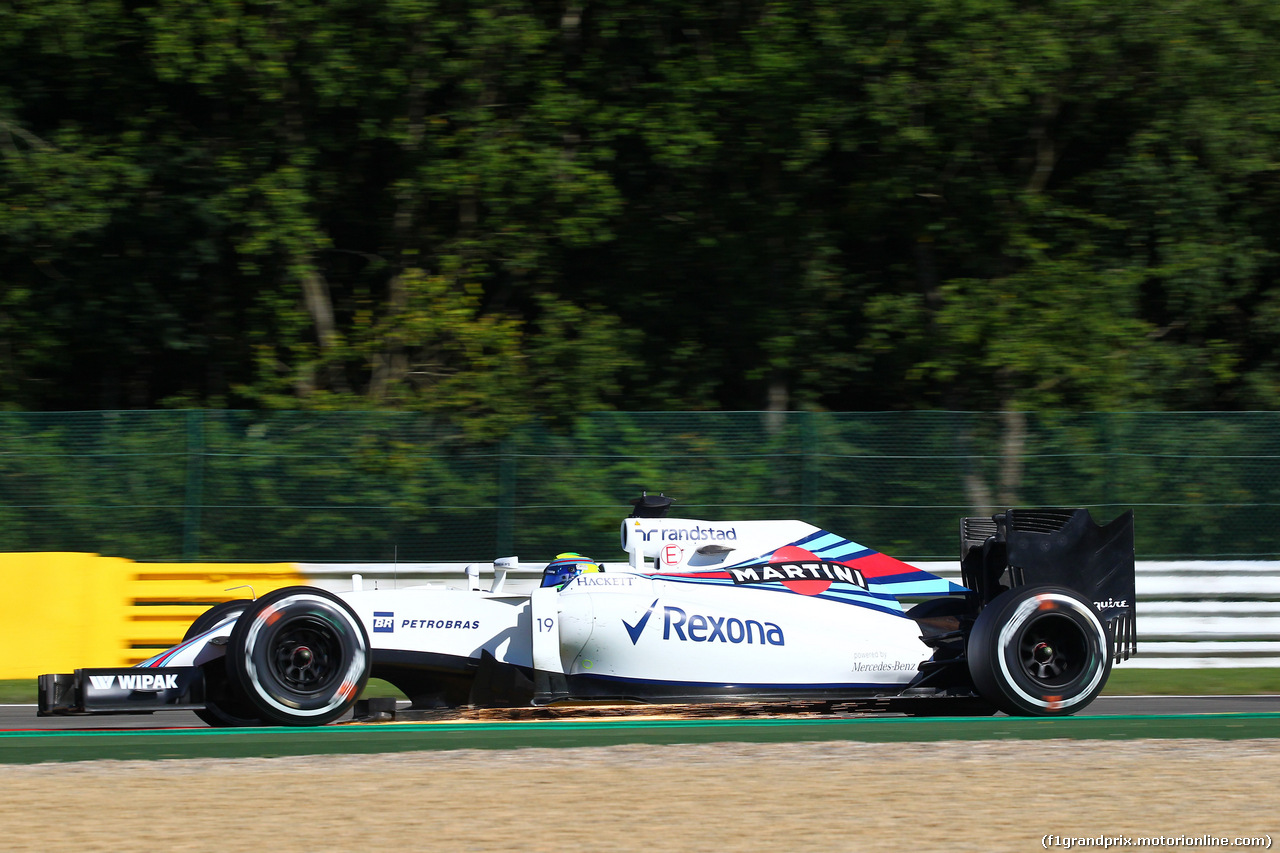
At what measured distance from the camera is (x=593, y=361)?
1346cm

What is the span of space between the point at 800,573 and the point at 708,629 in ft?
2.54

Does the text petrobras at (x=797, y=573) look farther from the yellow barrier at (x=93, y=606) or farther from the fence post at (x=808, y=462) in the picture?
the yellow barrier at (x=93, y=606)

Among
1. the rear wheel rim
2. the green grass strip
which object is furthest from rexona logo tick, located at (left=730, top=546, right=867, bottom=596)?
the rear wheel rim

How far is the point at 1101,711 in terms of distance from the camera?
845 centimetres

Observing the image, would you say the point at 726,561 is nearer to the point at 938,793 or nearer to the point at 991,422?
the point at 938,793

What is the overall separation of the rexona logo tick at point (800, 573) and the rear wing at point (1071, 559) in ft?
2.42

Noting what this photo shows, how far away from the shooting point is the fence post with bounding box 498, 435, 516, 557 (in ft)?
34.2

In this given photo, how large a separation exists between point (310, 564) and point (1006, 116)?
26.6 ft

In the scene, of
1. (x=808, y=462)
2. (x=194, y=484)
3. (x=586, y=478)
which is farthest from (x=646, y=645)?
(x=194, y=484)

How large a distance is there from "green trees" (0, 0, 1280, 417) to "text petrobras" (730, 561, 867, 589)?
18.3 feet

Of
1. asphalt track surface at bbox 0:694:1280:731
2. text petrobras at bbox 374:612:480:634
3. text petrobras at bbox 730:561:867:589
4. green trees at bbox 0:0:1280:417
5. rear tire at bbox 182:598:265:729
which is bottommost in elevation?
asphalt track surface at bbox 0:694:1280:731

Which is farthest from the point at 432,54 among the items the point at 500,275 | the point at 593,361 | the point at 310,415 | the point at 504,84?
the point at 310,415

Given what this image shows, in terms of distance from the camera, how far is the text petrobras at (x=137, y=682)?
5.99 m

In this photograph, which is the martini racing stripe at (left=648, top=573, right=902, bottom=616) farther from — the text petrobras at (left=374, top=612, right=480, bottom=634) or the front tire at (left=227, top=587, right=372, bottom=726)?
the front tire at (left=227, top=587, right=372, bottom=726)
